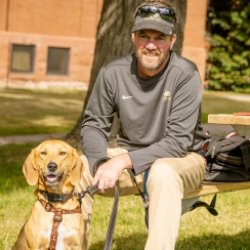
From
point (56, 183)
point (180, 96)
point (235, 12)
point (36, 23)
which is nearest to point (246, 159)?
point (180, 96)

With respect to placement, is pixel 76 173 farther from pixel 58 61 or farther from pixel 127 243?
pixel 58 61

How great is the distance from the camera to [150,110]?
5176mm

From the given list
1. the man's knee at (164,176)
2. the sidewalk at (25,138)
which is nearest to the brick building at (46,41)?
the sidewalk at (25,138)

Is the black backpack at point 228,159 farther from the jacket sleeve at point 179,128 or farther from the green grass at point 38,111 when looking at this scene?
the green grass at point 38,111

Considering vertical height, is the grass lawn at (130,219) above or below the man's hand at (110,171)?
below

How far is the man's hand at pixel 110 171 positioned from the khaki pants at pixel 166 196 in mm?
188

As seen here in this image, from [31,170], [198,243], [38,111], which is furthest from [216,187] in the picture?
[38,111]

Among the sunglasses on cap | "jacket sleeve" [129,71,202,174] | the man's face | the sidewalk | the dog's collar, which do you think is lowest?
the sidewalk

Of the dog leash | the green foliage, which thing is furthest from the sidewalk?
the green foliage

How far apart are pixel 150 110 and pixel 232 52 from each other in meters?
23.0

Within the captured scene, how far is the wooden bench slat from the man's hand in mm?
561

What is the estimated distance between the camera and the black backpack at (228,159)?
547 cm

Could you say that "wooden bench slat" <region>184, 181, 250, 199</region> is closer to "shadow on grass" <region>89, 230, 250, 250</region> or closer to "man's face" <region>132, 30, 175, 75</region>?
"man's face" <region>132, 30, 175, 75</region>

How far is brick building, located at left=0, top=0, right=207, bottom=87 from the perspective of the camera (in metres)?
24.3
